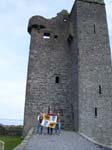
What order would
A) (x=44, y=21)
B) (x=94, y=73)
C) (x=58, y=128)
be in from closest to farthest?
1. (x=58, y=128)
2. (x=94, y=73)
3. (x=44, y=21)

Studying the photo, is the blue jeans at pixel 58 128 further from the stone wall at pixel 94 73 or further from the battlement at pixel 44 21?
the battlement at pixel 44 21

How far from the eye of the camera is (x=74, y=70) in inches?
712

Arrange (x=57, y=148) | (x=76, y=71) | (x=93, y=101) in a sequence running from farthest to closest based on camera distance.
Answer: (x=76, y=71)
(x=93, y=101)
(x=57, y=148)

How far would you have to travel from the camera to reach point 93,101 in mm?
16125

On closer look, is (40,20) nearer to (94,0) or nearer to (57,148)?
(94,0)

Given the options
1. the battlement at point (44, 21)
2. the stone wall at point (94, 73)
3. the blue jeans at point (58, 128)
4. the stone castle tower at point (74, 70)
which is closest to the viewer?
the blue jeans at point (58, 128)

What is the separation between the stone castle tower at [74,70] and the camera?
16.0 metres

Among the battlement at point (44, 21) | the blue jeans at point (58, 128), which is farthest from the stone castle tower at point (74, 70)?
the blue jeans at point (58, 128)

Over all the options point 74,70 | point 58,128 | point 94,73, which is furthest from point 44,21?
point 58,128

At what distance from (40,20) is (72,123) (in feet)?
31.8

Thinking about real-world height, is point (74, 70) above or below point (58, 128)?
above

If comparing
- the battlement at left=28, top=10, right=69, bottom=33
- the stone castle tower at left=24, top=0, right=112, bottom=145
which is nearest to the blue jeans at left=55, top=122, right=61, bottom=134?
the stone castle tower at left=24, top=0, right=112, bottom=145

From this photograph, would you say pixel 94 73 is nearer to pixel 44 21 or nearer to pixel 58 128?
pixel 58 128

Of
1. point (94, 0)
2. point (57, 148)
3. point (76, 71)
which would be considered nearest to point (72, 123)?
point (76, 71)
